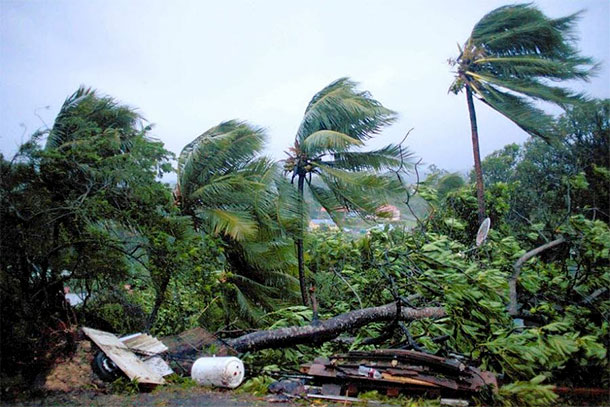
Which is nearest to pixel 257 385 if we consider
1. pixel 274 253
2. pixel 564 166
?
pixel 274 253

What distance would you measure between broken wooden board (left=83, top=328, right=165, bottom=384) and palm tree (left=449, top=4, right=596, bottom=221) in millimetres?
8929

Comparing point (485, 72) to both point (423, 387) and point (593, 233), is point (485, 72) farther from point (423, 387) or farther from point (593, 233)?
point (423, 387)

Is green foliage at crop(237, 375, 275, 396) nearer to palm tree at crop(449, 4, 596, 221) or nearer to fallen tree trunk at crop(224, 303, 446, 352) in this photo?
fallen tree trunk at crop(224, 303, 446, 352)

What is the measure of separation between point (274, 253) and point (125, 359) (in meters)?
4.84

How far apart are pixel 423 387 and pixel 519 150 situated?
15848 millimetres

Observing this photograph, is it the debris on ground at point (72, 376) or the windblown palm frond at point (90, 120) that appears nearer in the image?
the debris on ground at point (72, 376)

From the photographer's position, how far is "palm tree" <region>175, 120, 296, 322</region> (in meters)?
8.52

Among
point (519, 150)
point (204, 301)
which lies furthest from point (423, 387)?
point (519, 150)

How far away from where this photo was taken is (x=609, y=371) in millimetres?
4031

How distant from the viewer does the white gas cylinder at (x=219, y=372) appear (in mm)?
4320

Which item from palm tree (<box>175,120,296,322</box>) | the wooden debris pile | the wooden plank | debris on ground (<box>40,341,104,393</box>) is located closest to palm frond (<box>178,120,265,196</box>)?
palm tree (<box>175,120,296,322</box>)

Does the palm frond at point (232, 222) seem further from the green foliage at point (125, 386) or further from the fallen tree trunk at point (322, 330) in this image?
the green foliage at point (125, 386)

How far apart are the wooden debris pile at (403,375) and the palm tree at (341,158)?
15.0 ft

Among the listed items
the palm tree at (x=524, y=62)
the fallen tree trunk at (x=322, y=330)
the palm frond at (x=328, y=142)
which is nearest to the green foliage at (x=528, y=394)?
the fallen tree trunk at (x=322, y=330)
